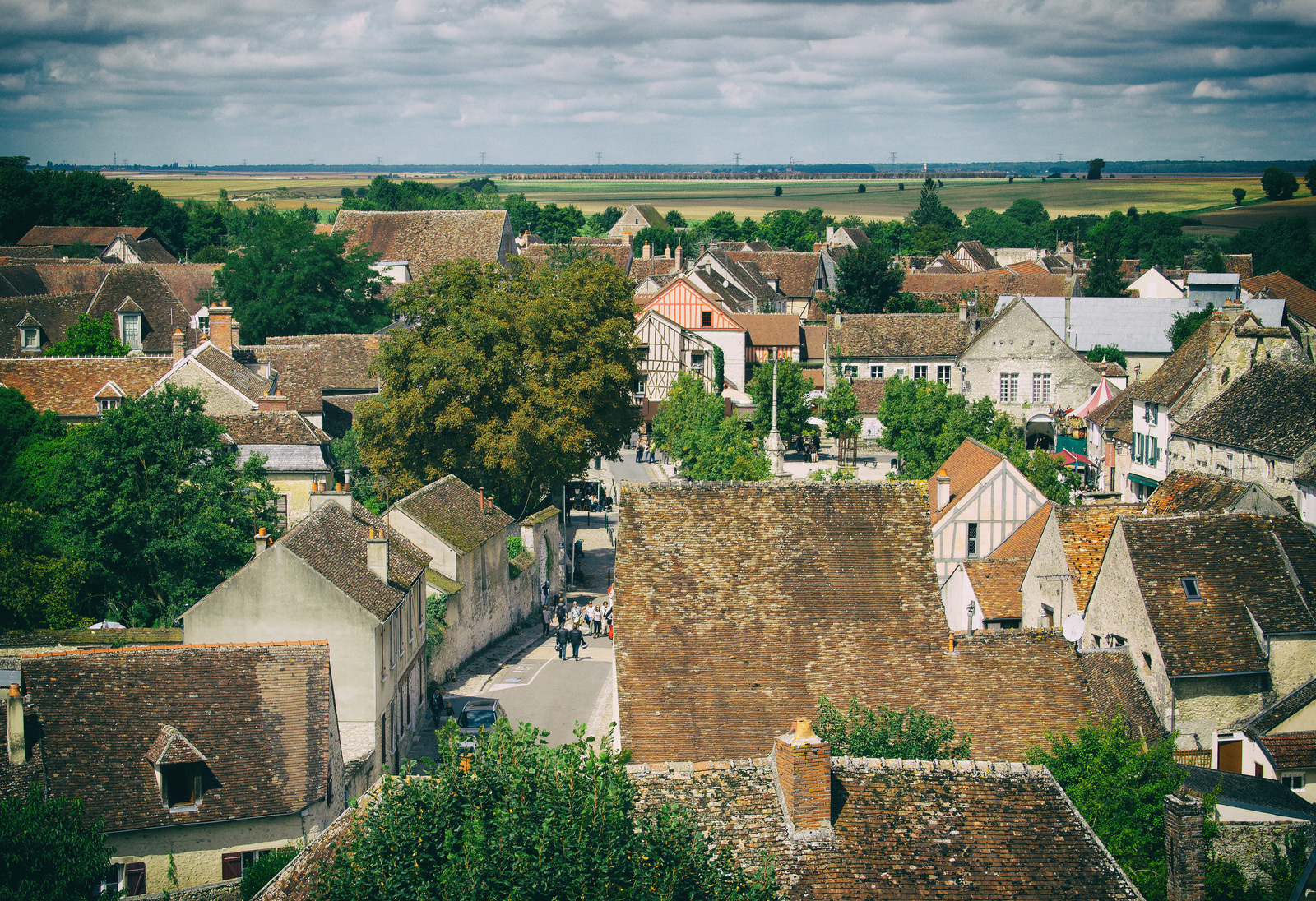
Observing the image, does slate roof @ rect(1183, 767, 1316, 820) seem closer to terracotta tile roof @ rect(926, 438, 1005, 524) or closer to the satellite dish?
the satellite dish

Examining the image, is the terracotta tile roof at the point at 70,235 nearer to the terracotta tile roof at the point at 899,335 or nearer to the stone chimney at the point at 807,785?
the terracotta tile roof at the point at 899,335

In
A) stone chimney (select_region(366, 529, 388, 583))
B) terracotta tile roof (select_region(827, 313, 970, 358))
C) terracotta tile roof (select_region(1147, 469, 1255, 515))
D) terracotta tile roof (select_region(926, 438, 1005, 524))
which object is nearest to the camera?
stone chimney (select_region(366, 529, 388, 583))

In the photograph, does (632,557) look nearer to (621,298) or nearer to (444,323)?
(444,323)

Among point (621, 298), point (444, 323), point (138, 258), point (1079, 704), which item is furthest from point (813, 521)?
point (138, 258)

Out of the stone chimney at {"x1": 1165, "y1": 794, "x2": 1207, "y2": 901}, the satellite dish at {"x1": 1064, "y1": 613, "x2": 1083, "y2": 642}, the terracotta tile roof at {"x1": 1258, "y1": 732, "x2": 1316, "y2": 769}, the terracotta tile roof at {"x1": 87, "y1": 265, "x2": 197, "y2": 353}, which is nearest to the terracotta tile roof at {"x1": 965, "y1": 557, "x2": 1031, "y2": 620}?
the satellite dish at {"x1": 1064, "y1": 613, "x2": 1083, "y2": 642}

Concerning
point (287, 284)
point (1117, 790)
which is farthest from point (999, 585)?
point (287, 284)

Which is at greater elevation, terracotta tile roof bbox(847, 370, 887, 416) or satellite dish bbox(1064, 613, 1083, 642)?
terracotta tile roof bbox(847, 370, 887, 416)

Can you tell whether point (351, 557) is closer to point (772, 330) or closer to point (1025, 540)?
point (1025, 540)
